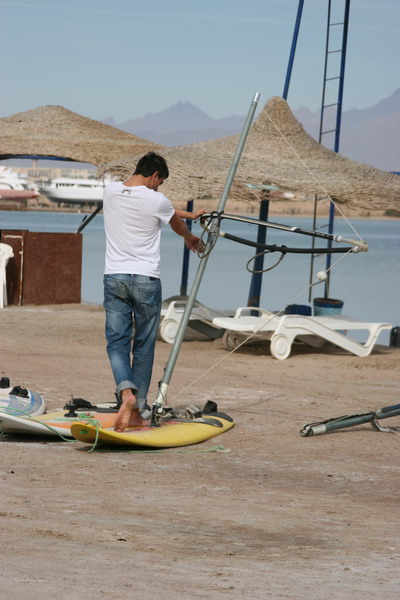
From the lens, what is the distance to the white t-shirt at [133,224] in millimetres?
6723

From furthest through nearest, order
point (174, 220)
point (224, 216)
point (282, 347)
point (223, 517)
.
Answer: 1. point (282, 347)
2. point (224, 216)
3. point (174, 220)
4. point (223, 517)

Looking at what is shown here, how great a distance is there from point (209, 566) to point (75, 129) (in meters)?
13.9

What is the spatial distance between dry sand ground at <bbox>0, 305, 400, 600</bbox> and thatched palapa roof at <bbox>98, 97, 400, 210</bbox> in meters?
3.67

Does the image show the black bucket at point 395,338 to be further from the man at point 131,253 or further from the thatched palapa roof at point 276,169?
the man at point 131,253

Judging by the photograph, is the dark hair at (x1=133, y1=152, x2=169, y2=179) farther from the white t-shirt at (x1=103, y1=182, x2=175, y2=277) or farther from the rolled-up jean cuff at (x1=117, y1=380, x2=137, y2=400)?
the rolled-up jean cuff at (x1=117, y1=380, x2=137, y2=400)

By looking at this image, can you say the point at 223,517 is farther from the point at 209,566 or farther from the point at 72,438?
the point at 72,438

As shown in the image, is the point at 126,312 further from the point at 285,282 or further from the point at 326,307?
the point at 285,282

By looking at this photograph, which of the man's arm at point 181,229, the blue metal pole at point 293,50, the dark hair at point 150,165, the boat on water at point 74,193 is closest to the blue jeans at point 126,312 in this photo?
the man's arm at point 181,229

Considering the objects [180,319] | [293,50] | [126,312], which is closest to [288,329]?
[180,319]

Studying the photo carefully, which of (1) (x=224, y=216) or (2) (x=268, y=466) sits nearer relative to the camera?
(2) (x=268, y=466)

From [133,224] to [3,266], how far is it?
32.1ft

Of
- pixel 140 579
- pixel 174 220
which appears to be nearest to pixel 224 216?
pixel 174 220

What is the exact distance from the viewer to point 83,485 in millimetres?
5461

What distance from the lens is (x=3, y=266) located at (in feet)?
53.0
